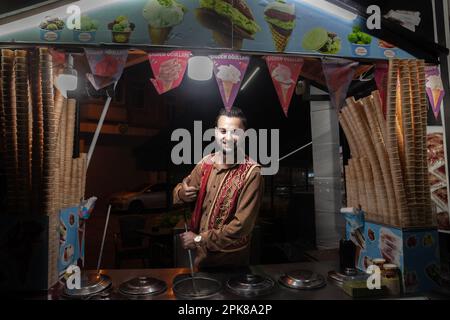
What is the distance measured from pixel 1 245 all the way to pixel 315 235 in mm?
3842

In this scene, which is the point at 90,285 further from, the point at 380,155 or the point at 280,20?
the point at 280,20

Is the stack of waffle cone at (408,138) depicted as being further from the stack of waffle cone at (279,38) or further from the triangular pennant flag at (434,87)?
the stack of waffle cone at (279,38)

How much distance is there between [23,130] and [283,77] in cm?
210

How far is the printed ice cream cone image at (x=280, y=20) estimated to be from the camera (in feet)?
9.15

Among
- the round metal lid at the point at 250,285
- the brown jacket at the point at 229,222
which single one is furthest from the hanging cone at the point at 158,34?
the round metal lid at the point at 250,285

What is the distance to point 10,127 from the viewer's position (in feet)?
6.72

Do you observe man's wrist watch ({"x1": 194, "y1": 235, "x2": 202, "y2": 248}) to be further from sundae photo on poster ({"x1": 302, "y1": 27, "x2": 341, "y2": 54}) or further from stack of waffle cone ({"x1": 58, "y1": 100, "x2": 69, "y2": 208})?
sundae photo on poster ({"x1": 302, "y1": 27, "x2": 341, "y2": 54})

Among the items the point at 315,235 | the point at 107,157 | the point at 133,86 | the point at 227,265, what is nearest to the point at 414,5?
the point at 315,235

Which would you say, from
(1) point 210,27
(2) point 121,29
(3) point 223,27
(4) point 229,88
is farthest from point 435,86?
(2) point 121,29

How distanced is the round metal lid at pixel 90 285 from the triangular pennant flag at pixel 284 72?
2006 mm

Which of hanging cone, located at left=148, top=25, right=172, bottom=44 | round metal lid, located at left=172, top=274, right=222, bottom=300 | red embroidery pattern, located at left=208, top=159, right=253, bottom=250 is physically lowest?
round metal lid, located at left=172, top=274, right=222, bottom=300

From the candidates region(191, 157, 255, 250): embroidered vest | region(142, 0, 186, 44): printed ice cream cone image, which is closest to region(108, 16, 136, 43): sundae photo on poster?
region(142, 0, 186, 44): printed ice cream cone image

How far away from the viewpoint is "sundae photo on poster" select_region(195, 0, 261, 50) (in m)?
2.69
